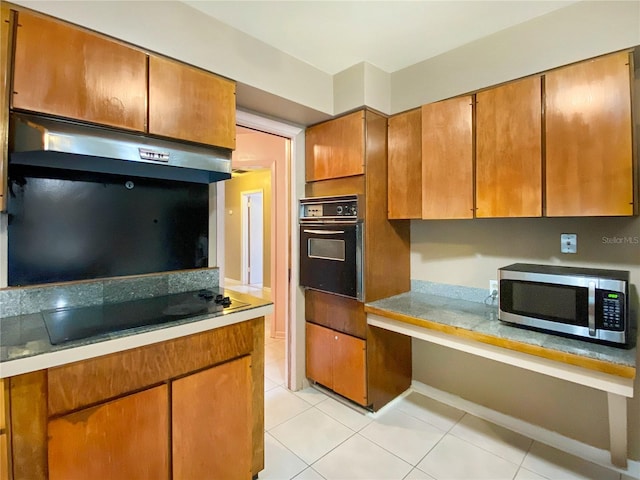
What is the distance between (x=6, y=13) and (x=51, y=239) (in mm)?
938

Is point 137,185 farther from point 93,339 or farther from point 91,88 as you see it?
point 93,339

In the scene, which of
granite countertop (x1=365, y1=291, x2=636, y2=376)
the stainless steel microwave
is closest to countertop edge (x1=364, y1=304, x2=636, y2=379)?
granite countertop (x1=365, y1=291, x2=636, y2=376)

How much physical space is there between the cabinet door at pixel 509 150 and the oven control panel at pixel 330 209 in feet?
2.60

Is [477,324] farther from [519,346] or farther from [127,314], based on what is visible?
[127,314]

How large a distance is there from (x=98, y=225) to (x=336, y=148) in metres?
1.60

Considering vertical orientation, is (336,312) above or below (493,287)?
below

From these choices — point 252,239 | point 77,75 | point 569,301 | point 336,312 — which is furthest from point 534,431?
point 252,239

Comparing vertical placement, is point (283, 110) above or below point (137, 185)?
above

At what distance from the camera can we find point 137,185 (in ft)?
5.92

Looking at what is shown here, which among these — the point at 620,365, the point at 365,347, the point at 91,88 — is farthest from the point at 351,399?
the point at 91,88

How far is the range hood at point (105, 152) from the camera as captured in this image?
4.07 ft

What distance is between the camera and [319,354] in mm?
2564

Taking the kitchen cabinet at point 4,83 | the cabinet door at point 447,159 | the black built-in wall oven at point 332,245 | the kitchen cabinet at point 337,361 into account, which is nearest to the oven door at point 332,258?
the black built-in wall oven at point 332,245

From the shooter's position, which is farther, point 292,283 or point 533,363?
point 292,283
